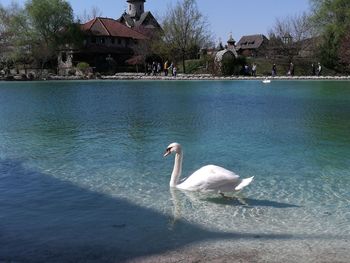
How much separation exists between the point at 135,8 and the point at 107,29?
2569 cm

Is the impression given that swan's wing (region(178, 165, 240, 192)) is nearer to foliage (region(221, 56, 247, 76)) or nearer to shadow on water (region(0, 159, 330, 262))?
shadow on water (region(0, 159, 330, 262))

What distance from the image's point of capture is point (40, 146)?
533 inches

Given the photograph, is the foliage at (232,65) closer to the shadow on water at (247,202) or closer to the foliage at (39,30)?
the foliage at (39,30)

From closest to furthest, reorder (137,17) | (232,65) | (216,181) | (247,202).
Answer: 1. (216,181)
2. (247,202)
3. (232,65)
4. (137,17)

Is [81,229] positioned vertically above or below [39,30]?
below

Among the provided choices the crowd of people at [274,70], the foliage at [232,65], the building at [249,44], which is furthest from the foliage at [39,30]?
the building at [249,44]

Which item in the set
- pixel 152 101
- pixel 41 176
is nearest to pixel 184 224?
pixel 41 176

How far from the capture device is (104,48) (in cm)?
7519

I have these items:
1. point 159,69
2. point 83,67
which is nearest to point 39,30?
point 83,67

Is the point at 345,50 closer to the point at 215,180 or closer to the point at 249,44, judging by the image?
the point at 249,44

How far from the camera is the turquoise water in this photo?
6199mm

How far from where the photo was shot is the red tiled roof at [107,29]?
76562 mm

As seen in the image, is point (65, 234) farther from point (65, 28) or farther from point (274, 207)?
point (65, 28)

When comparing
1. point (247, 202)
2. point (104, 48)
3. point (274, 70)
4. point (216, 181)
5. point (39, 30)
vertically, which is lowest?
point (247, 202)
